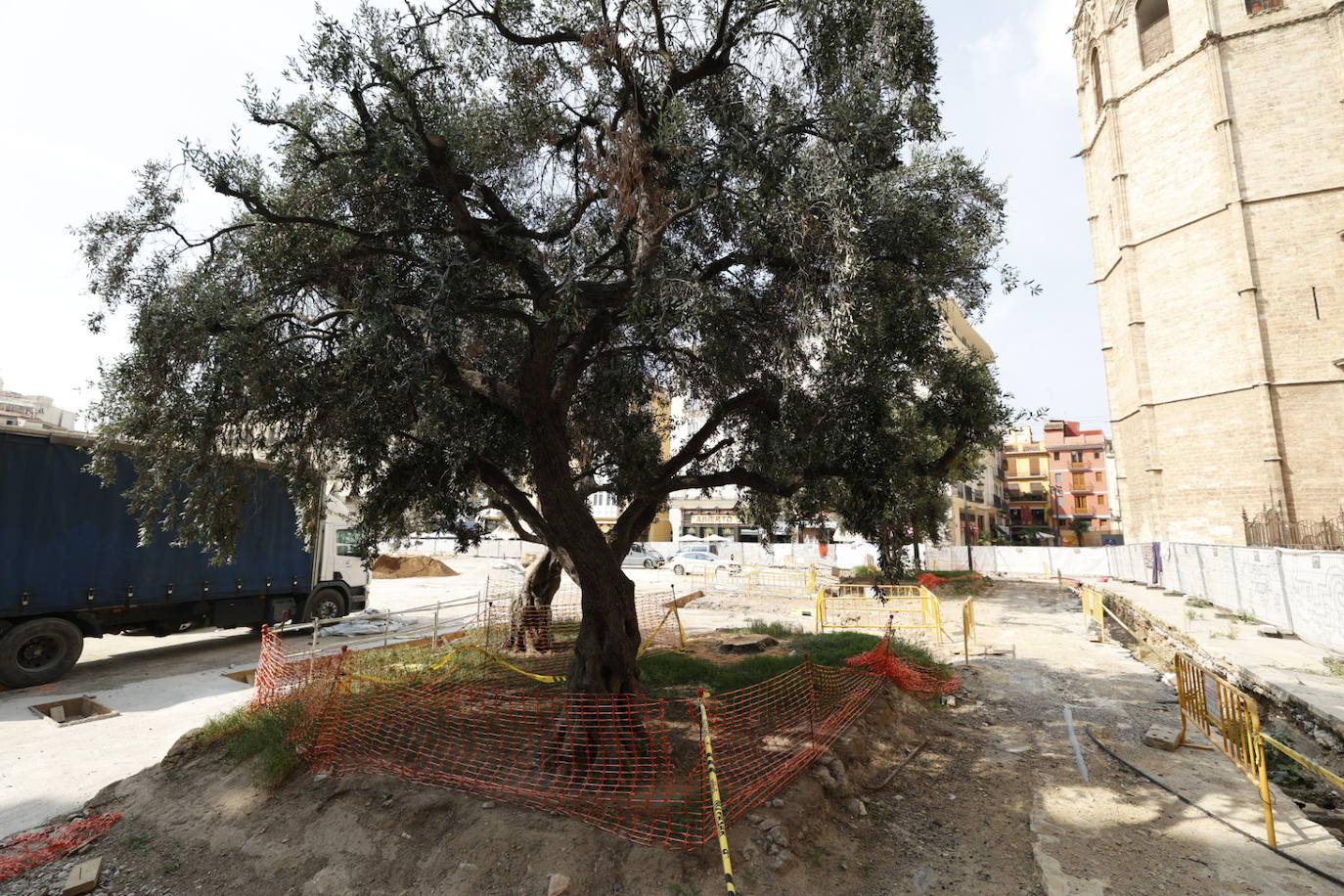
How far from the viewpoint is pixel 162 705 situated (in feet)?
33.6

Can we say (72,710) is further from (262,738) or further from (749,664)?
(749,664)

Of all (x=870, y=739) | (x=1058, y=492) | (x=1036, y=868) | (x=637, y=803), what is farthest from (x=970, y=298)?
(x=1058, y=492)

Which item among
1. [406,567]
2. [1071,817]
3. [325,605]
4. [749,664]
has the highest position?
[325,605]

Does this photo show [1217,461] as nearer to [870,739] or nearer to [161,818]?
[870,739]

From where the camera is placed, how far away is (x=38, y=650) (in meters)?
11.1

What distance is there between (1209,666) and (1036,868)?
9428 millimetres

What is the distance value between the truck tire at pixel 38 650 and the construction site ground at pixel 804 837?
602 cm

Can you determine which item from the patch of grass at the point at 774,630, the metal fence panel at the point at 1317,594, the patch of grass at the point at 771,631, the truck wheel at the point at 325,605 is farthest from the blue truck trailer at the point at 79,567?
the metal fence panel at the point at 1317,594

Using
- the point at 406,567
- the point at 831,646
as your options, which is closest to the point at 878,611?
the point at 831,646

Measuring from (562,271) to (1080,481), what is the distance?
80.2 m

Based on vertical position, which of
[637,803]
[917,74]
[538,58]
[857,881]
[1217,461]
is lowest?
[857,881]

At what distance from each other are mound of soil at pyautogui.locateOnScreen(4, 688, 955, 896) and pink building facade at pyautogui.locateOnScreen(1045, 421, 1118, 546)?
7433cm

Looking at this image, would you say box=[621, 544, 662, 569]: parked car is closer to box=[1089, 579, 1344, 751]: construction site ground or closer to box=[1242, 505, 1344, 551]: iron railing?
box=[1089, 579, 1344, 751]: construction site ground

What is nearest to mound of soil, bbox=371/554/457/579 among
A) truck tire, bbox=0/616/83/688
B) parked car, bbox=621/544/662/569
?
parked car, bbox=621/544/662/569
